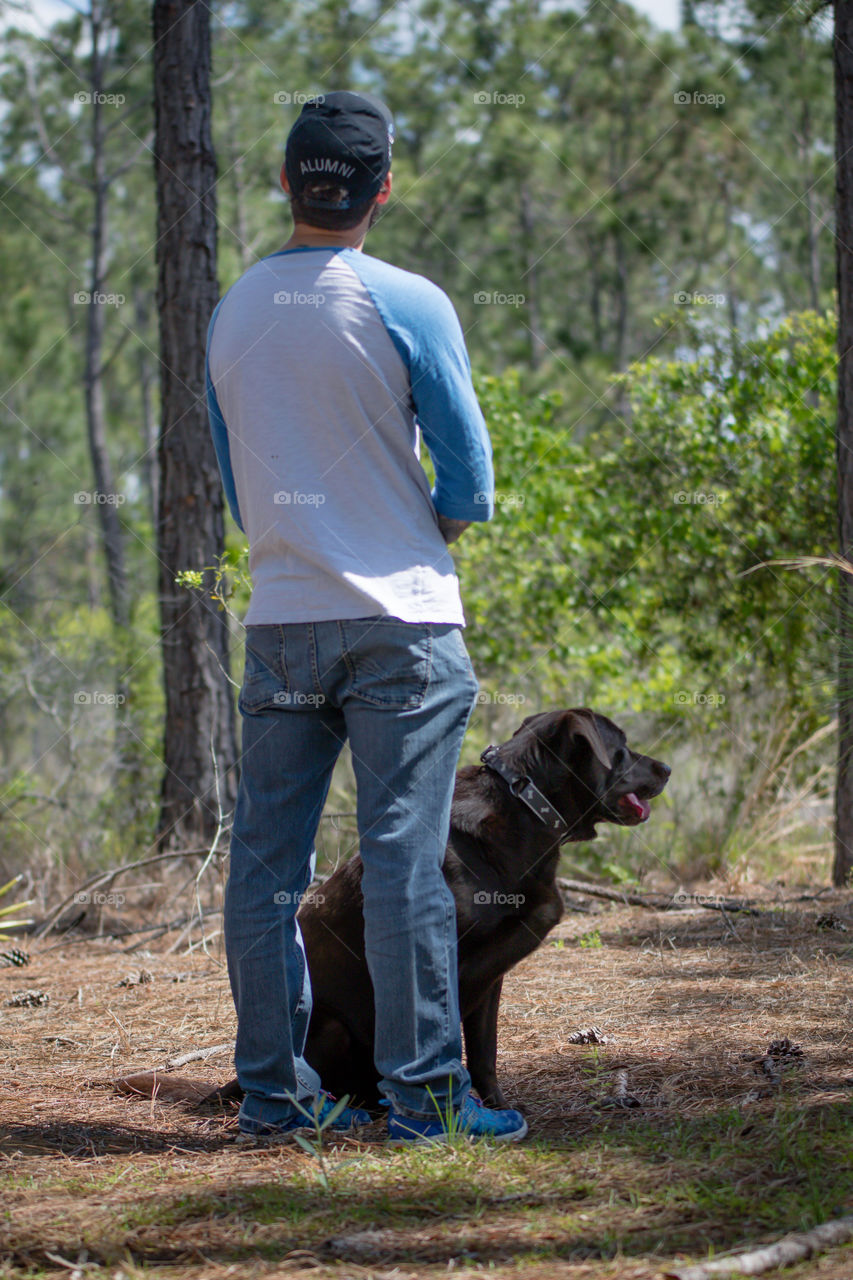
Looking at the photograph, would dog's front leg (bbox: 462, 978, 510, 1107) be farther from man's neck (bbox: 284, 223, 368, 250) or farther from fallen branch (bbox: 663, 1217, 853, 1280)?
man's neck (bbox: 284, 223, 368, 250)

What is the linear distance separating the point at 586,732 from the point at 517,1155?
104 centimetres

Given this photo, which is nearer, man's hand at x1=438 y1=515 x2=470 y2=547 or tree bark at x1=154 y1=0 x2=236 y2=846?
man's hand at x1=438 y1=515 x2=470 y2=547

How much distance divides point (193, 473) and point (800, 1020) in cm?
422

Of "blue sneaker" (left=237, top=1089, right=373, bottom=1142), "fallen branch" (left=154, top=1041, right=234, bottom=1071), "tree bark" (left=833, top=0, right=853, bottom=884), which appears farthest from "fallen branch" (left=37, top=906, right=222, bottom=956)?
"tree bark" (left=833, top=0, right=853, bottom=884)

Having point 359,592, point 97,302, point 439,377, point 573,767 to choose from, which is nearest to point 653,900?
point 573,767

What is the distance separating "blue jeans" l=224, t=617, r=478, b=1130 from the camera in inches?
90.3

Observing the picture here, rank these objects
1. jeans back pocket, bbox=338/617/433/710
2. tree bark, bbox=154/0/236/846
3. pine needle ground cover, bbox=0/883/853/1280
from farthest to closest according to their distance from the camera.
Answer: tree bark, bbox=154/0/236/846 < jeans back pocket, bbox=338/617/433/710 < pine needle ground cover, bbox=0/883/853/1280

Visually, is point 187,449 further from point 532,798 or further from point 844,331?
point 532,798

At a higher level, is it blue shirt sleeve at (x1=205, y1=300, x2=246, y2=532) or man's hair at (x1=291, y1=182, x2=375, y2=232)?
man's hair at (x1=291, y1=182, x2=375, y2=232)

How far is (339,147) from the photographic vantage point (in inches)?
90.1

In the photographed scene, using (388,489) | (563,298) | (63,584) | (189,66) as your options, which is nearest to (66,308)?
(563,298)

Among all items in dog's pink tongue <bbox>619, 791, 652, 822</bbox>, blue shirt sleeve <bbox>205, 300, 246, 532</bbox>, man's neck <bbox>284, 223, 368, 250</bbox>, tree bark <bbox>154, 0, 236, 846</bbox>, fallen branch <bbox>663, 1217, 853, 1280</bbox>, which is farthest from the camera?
tree bark <bbox>154, 0, 236, 846</bbox>

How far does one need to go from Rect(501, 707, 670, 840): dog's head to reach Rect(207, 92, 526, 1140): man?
56 cm

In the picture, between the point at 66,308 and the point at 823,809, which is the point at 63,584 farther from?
the point at 66,308
